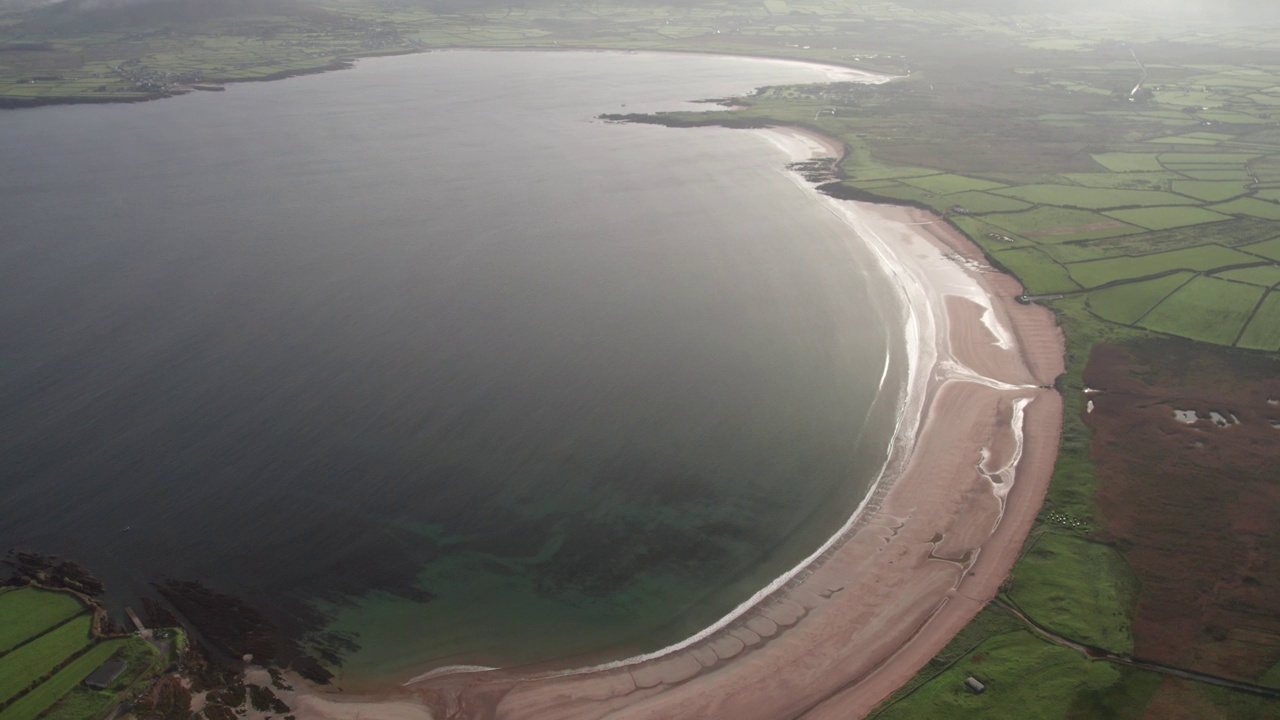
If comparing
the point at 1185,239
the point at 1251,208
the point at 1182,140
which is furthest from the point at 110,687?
the point at 1182,140

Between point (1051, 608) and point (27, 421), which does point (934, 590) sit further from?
point (27, 421)

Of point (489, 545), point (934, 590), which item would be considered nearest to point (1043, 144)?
point (934, 590)

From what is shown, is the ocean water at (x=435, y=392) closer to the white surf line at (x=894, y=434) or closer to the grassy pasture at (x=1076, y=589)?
the white surf line at (x=894, y=434)

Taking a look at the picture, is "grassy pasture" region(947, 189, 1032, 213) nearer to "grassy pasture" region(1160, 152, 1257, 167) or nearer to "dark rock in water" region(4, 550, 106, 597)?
"grassy pasture" region(1160, 152, 1257, 167)

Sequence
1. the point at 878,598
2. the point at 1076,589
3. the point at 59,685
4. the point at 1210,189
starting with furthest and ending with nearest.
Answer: the point at 1210,189 → the point at 878,598 → the point at 1076,589 → the point at 59,685

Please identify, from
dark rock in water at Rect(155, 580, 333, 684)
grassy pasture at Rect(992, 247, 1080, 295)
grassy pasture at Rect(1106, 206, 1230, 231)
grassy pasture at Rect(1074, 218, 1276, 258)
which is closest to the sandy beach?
dark rock in water at Rect(155, 580, 333, 684)

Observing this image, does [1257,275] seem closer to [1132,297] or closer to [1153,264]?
[1153,264]
